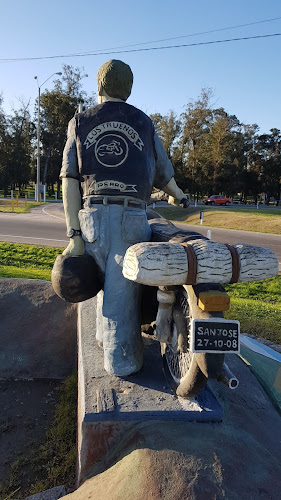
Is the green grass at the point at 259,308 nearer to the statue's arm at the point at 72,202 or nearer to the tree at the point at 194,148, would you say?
the statue's arm at the point at 72,202

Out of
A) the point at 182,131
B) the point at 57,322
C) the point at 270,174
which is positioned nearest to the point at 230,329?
the point at 57,322

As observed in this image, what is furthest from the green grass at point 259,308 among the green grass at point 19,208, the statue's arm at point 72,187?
the green grass at point 19,208

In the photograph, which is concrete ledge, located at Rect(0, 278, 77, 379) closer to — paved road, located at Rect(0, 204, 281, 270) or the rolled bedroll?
the rolled bedroll

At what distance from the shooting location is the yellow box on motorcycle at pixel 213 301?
177 cm

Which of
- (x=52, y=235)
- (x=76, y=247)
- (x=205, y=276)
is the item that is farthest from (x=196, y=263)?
(x=52, y=235)

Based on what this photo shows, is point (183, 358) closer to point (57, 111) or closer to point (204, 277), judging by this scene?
point (204, 277)

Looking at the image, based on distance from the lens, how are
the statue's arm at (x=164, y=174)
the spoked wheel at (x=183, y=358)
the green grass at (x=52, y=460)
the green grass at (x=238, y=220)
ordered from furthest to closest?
the green grass at (x=238, y=220) → the statue's arm at (x=164, y=174) → the green grass at (x=52, y=460) → the spoked wheel at (x=183, y=358)

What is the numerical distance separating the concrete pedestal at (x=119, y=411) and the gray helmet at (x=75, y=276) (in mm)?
566

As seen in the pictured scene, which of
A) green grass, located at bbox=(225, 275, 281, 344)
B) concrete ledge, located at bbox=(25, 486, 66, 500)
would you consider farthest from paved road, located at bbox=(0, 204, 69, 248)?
concrete ledge, located at bbox=(25, 486, 66, 500)

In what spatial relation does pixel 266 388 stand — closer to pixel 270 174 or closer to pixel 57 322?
pixel 57 322

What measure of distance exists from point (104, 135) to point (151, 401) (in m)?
1.72

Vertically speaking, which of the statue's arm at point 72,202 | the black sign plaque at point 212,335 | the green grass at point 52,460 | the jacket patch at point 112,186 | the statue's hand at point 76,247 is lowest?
the green grass at point 52,460

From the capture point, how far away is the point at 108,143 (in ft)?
8.24

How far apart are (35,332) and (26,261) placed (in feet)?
10.4
